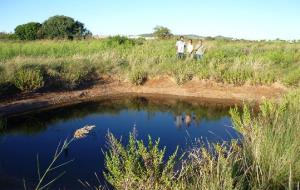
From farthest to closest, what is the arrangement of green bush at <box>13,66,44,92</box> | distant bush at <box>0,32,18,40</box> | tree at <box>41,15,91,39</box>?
1. tree at <box>41,15,91,39</box>
2. distant bush at <box>0,32,18,40</box>
3. green bush at <box>13,66,44,92</box>

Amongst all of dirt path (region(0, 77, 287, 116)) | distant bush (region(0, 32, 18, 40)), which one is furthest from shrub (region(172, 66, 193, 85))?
distant bush (region(0, 32, 18, 40))

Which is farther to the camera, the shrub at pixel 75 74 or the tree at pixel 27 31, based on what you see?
the tree at pixel 27 31

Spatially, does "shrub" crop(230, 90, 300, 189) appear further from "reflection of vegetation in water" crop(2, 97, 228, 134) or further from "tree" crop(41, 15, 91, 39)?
"tree" crop(41, 15, 91, 39)

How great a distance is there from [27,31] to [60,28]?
344 cm

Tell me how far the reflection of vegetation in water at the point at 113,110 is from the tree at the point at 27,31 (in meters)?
27.8

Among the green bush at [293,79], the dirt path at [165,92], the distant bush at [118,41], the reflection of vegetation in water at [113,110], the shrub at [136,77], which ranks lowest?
the reflection of vegetation in water at [113,110]

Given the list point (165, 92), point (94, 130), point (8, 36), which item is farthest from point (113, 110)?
point (8, 36)

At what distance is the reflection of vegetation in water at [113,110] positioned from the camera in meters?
10.6

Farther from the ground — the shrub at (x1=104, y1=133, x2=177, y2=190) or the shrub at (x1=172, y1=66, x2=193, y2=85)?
the shrub at (x1=104, y1=133, x2=177, y2=190)

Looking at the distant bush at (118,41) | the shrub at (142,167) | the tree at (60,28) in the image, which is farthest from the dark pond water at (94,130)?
the tree at (60,28)

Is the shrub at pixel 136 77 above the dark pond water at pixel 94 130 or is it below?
above

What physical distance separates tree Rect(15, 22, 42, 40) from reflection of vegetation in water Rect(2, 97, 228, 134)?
2780cm

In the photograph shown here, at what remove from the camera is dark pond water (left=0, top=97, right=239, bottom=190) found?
22.8 feet

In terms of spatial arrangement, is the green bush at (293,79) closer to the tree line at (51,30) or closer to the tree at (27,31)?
the tree line at (51,30)
